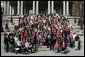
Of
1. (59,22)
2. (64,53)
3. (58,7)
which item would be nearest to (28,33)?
(64,53)

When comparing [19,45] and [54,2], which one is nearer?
[19,45]

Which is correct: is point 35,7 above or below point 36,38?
above

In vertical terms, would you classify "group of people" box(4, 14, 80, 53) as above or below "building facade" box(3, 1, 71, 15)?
below

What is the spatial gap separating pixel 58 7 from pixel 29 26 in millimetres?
30431

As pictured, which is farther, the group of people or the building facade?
the building facade

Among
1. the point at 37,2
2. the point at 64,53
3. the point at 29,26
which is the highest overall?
the point at 37,2

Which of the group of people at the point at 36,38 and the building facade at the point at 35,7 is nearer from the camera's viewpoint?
the group of people at the point at 36,38

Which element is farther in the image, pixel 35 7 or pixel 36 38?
pixel 35 7

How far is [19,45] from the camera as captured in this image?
997 inches

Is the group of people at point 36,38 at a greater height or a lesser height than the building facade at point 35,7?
lesser

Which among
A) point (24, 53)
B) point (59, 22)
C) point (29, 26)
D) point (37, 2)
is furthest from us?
point (37, 2)

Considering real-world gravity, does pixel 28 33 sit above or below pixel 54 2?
below

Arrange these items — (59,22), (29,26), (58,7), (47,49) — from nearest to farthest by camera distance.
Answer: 1. (47,49)
2. (29,26)
3. (59,22)
4. (58,7)

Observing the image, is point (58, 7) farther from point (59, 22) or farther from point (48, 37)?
point (48, 37)
